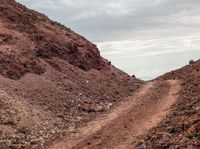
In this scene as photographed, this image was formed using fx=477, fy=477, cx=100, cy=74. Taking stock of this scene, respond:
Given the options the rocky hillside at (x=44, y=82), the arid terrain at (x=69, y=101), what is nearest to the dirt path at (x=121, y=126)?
the arid terrain at (x=69, y=101)

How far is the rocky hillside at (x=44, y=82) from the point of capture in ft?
76.6

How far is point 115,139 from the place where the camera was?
19.7 meters

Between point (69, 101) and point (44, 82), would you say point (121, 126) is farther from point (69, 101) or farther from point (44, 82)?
point (44, 82)

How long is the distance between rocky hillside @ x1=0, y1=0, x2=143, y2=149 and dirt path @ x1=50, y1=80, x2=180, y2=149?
3.34 ft

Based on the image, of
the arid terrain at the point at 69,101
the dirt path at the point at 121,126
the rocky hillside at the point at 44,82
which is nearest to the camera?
the dirt path at the point at 121,126

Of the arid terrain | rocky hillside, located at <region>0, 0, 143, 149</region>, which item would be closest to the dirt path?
the arid terrain

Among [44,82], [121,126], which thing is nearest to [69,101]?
[44,82]

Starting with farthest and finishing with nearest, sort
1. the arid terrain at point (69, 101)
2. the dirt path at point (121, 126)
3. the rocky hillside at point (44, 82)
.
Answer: the rocky hillside at point (44, 82) < the arid terrain at point (69, 101) < the dirt path at point (121, 126)

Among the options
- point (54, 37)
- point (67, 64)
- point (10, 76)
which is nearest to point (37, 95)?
point (10, 76)

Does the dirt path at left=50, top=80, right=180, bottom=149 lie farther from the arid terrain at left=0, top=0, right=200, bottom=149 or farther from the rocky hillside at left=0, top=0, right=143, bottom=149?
the rocky hillside at left=0, top=0, right=143, bottom=149

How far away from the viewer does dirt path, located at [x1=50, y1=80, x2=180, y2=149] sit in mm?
19578

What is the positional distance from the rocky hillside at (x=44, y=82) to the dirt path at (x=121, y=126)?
1.02 m

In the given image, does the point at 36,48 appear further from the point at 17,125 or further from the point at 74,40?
the point at 17,125

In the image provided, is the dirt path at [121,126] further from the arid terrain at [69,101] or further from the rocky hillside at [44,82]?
the rocky hillside at [44,82]
